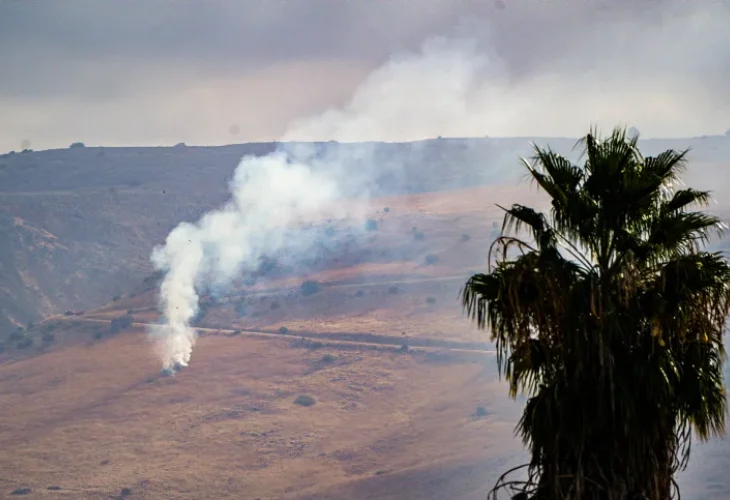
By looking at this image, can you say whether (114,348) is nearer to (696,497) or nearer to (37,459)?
(37,459)

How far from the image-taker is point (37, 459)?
113 m

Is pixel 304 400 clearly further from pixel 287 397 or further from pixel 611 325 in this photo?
pixel 611 325

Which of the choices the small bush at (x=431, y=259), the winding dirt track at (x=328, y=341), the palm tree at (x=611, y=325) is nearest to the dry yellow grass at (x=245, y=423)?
the winding dirt track at (x=328, y=341)

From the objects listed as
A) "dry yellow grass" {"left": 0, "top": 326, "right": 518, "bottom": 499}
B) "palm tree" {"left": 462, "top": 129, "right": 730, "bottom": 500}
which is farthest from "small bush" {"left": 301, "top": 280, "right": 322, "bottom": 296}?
"palm tree" {"left": 462, "top": 129, "right": 730, "bottom": 500}

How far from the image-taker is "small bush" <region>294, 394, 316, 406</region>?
120875 millimetres

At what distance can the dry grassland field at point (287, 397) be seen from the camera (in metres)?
100

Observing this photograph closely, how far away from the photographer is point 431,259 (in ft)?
536

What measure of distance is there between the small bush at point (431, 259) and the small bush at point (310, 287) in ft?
53.6

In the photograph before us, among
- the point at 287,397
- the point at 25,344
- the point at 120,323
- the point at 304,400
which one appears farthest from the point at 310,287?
the point at 25,344

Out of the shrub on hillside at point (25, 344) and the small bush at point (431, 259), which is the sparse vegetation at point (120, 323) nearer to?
the shrub on hillside at point (25, 344)

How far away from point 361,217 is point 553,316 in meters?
186

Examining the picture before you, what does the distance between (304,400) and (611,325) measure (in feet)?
360

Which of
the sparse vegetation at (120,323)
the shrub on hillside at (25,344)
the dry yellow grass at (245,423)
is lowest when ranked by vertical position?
the dry yellow grass at (245,423)

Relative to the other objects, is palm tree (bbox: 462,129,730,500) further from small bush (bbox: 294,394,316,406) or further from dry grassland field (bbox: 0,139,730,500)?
small bush (bbox: 294,394,316,406)
